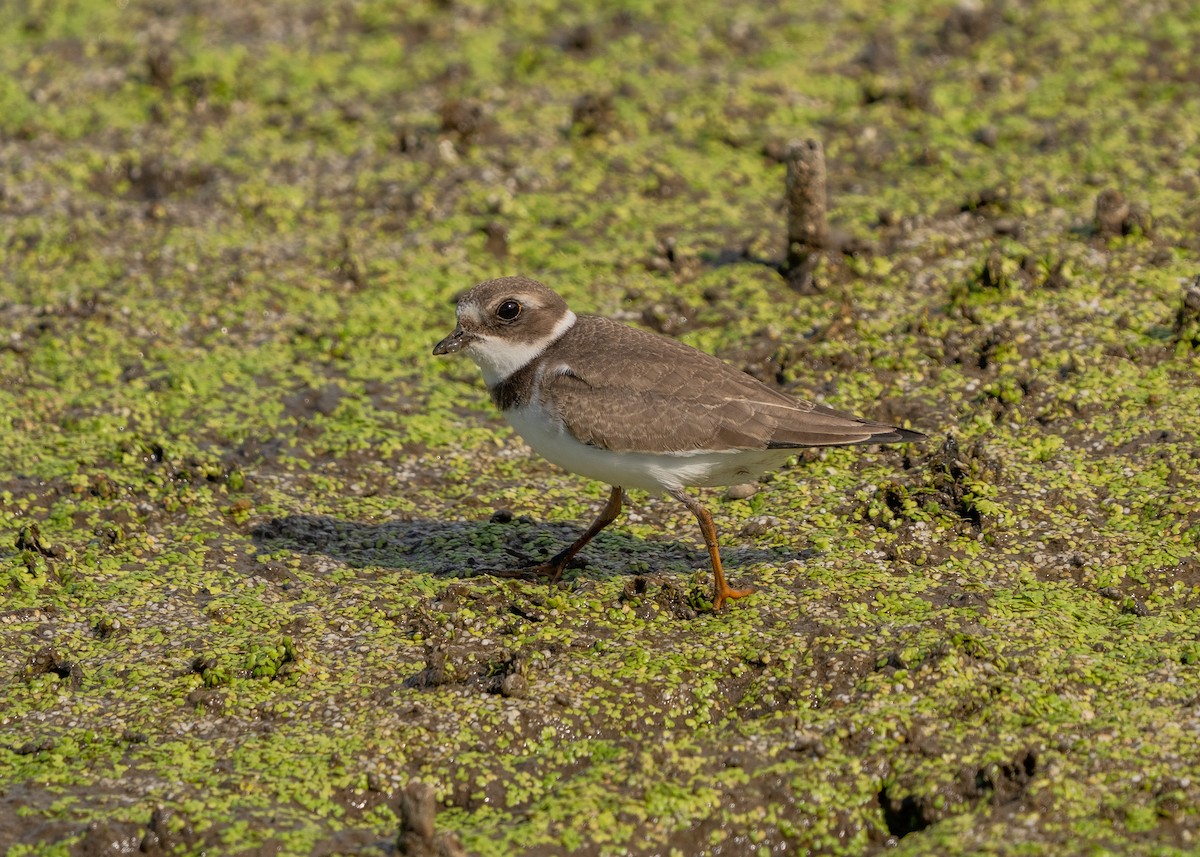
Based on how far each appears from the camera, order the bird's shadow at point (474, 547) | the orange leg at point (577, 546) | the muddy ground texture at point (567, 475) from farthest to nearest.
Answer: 1. the bird's shadow at point (474, 547)
2. the orange leg at point (577, 546)
3. the muddy ground texture at point (567, 475)

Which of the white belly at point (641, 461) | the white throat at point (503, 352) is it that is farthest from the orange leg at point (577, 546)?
the white throat at point (503, 352)

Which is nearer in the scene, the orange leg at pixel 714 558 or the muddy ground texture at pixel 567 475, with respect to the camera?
the muddy ground texture at pixel 567 475

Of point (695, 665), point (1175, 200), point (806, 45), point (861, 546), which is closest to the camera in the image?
point (695, 665)

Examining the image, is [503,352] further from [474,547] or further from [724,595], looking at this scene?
[724,595]

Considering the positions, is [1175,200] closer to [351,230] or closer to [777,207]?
A: [777,207]

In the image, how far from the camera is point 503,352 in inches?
312

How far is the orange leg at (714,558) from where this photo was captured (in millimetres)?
7398

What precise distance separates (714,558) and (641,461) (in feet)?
2.07

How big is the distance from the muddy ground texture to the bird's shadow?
1.1 inches

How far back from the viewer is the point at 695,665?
6914 millimetres

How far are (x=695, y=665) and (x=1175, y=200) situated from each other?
20.8 feet

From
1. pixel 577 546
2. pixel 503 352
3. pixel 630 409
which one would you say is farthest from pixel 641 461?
pixel 503 352

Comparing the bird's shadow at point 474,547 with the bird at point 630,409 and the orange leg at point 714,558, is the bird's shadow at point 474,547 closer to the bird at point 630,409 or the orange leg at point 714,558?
the bird at point 630,409

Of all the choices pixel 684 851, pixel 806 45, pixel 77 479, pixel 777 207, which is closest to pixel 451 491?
pixel 77 479
